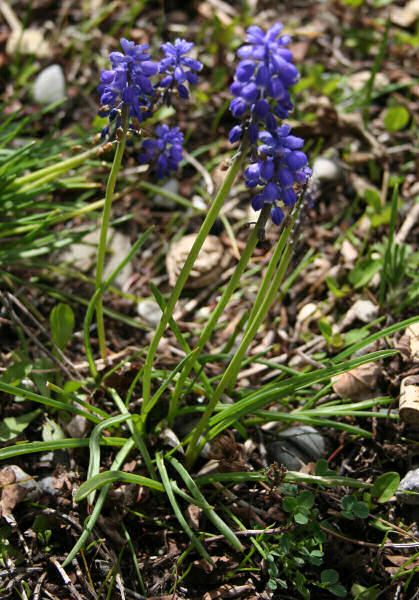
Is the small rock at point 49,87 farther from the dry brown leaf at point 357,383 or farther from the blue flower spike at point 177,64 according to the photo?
the dry brown leaf at point 357,383

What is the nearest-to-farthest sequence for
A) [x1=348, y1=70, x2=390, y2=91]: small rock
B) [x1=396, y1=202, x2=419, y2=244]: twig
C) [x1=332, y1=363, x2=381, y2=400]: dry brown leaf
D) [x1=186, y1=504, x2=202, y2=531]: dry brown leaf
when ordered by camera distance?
1. [x1=186, y1=504, x2=202, y2=531]: dry brown leaf
2. [x1=332, y1=363, x2=381, y2=400]: dry brown leaf
3. [x1=396, y1=202, x2=419, y2=244]: twig
4. [x1=348, y1=70, x2=390, y2=91]: small rock

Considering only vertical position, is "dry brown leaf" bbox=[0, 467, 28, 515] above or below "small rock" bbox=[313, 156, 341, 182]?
below

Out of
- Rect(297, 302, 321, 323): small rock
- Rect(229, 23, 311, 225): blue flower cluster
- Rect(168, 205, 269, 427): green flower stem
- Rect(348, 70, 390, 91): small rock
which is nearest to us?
Rect(229, 23, 311, 225): blue flower cluster

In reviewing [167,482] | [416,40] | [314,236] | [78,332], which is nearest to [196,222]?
[314,236]

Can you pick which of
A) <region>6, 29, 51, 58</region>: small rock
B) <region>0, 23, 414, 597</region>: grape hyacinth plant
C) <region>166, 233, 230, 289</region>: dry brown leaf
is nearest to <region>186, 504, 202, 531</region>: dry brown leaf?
<region>0, 23, 414, 597</region>: grape hyacinth plant

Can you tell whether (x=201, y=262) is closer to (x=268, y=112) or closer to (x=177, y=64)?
(x=177, y=64)

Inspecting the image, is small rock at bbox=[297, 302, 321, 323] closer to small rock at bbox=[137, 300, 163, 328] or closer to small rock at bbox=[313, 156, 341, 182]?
small rock at bbox=[137, 300, 163, 328]

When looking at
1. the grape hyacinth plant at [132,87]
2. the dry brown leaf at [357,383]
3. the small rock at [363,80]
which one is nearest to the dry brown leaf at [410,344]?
the dry brown leaf at [357,383]
